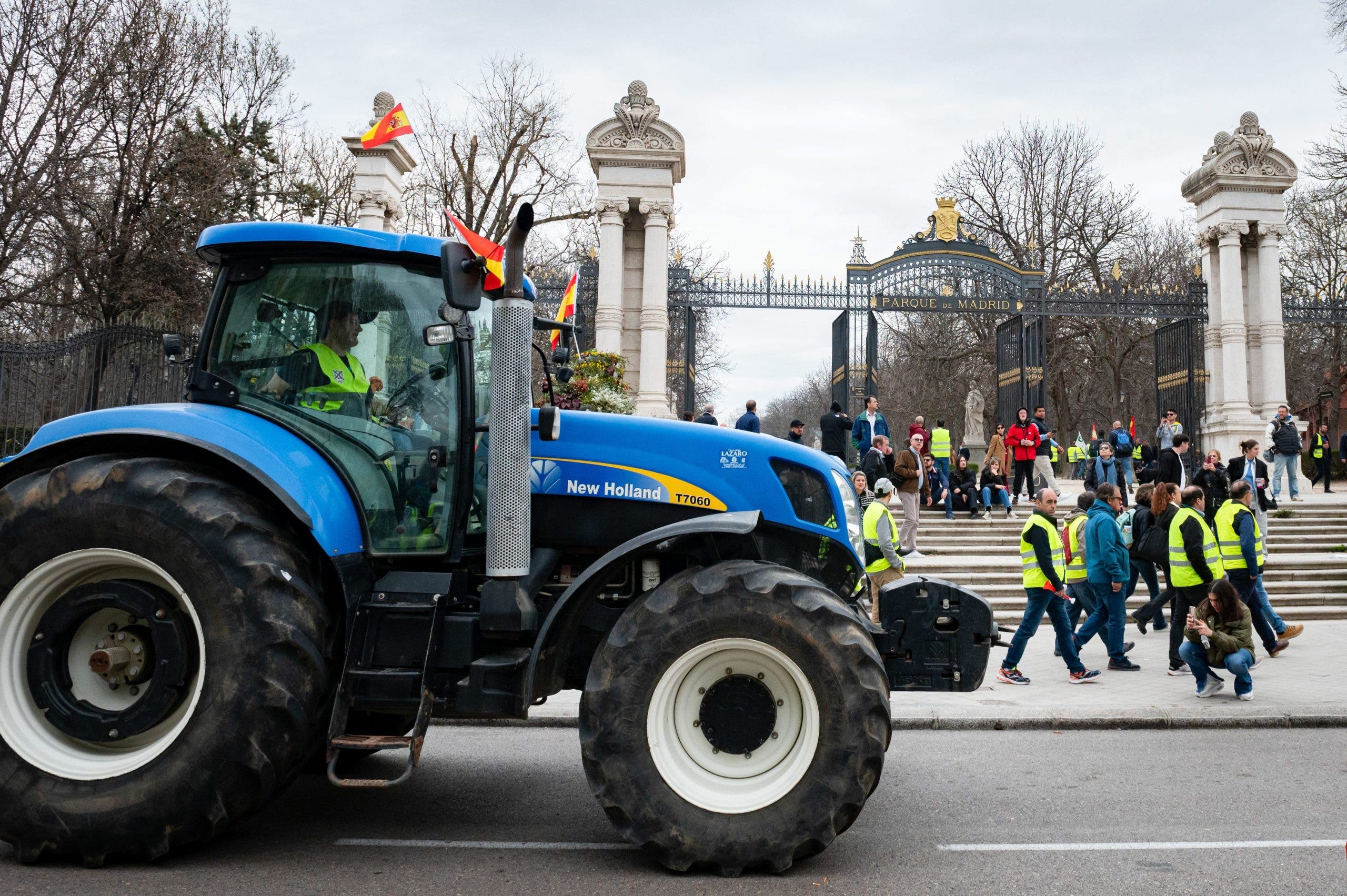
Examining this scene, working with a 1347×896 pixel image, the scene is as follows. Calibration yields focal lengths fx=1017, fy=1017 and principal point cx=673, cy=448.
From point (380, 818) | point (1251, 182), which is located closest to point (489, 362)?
point (380, 818)

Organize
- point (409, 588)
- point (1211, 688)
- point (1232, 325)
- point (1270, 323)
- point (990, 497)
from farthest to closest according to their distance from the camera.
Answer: point (1270, 323) → point (1232, 325) → point (990, 497) → point (1211, 688) → point (409, 588)

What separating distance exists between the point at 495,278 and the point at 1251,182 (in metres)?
21.9

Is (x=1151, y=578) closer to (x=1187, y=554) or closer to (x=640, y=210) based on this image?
(x=1187, y=554)

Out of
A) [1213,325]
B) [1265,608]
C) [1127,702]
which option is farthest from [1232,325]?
[1127,702]

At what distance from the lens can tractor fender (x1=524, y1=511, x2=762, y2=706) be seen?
14.4 feet

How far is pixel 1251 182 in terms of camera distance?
21.5 meters

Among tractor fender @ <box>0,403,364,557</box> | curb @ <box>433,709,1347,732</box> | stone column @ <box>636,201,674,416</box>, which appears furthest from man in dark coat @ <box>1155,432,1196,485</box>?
tractor fender @ <box>0,403,364,557</box>

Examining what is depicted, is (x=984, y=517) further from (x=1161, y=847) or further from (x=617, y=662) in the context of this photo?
(x=617, y=662)

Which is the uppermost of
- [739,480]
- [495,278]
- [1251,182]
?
[1251,182]

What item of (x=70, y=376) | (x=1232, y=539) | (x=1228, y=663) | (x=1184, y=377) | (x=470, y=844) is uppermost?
(x=1184, y=377)

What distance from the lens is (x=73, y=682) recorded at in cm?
453

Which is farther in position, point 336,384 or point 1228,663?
point 1228,663

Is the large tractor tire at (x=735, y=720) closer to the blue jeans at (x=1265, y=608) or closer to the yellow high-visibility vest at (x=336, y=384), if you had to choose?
the yellow high-visibility vest at (x=336, y=384)

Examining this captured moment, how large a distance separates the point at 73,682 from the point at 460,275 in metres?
2.51
